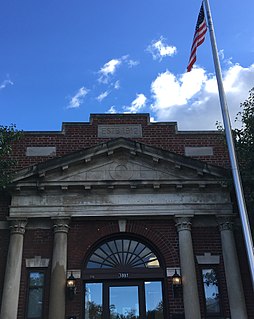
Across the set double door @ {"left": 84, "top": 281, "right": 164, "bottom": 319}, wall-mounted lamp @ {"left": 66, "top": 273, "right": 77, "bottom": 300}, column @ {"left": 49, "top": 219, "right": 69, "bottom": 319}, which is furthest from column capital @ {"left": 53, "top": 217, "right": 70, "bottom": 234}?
double door @ {"left": 84, "top": 281, "right": 164, "bottom": 319}

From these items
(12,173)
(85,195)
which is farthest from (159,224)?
(12,173)

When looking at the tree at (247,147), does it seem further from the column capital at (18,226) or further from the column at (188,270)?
the column capital at (18,226)

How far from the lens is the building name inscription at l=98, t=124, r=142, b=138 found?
16.3m

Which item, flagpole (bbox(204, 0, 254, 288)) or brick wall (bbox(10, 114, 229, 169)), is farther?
brick wall (bbox(10, 114, 229, 169))

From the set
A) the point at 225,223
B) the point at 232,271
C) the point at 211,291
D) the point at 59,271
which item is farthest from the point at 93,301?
the point at 225,223

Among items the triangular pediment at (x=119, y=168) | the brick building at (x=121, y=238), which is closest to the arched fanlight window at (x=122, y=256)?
the brick building at (x=121, y=238)

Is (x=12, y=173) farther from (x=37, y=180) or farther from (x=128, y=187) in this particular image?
(x=128, y=187)

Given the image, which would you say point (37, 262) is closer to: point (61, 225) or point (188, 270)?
point (61, 225)

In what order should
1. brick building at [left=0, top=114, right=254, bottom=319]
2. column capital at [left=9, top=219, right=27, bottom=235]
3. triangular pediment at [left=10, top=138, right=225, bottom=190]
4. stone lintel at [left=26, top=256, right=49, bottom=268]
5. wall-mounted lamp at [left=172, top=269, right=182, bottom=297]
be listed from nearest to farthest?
brick building at [left=0, top=114, right=254, bottom=319] < wall-mounted lamp at [left=172, top=269, right=182, bottom=297] < stone lintel at [left=26, top=256, right=49, bottom=268] < column capital at [left=9, top=219, right=27, bottom=235] < triangular pediment at [left=10, top=138, right=225, bottom=190]

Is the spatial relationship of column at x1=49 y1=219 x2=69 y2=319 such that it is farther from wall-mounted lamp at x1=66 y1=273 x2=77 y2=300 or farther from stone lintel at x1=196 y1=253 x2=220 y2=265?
stone lintel at x1=196 y1=253 x2=220 y2=265

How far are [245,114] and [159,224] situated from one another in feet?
15.3

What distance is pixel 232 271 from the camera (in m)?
13.4

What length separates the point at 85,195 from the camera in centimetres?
1448

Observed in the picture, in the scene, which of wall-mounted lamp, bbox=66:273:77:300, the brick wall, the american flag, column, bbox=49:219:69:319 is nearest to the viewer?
the american flag
